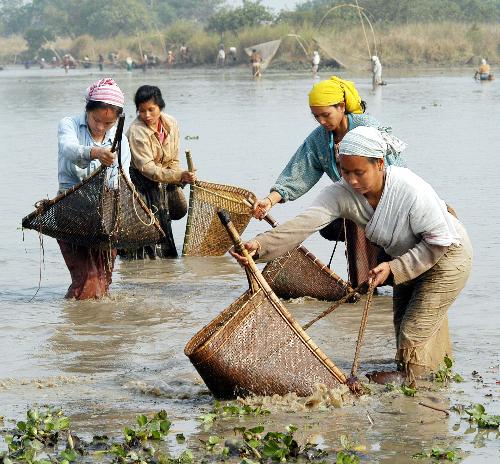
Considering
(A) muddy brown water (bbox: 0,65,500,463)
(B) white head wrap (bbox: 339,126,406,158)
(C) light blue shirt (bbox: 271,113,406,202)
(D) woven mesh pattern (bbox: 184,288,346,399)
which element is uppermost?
(B) white head wrap (bbox: 339,126,406,158)

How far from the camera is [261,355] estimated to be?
4.79 metres

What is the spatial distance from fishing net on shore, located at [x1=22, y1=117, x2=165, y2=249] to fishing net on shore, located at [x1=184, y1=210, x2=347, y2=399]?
2138 mm

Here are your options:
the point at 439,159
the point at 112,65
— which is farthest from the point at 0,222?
the point at 112,65

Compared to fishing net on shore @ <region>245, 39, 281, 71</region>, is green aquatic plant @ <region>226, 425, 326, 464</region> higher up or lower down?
higher up

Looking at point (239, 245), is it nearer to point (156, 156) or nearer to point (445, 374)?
point (445, 374)

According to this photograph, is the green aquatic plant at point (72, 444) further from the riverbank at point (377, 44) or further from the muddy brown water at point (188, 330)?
the riverbank at point (377, 44)

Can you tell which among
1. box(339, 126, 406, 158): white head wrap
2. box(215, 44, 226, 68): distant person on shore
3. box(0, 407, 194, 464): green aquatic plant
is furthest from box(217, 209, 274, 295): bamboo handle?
box(215, 44, 226, 68): distant person on shore

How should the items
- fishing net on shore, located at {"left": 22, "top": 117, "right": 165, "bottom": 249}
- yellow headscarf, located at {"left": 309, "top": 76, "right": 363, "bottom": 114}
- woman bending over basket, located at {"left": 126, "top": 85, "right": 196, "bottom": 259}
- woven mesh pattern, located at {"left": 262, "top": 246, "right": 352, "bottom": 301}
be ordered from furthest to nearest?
1. woman bending over basket, located at {"left": 126, "top": 85, "right": 196, "bottom": 259}
2. woven mesh pattern, located at {"left": 262, "top": 246, "right": 352, "bottom": 301}
3. fishing net on shore, located at {"left": 22, "top": 117, "right": 165, "bottom": 249}
4. yellow headscarf, located at {"left": 309, "top": 76, "right": 363, "bottom": 114}

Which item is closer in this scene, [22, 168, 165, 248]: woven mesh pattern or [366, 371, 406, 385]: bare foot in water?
[366, 371, 406, 385]: bare foot in water

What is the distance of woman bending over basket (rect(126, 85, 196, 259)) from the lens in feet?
26.7

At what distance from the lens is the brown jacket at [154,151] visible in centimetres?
820

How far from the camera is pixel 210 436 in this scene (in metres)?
4.53

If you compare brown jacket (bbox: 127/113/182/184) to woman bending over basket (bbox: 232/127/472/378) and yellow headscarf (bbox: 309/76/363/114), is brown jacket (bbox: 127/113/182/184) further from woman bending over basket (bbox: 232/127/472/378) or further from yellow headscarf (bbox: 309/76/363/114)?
woman bending over basket (bbox: 232/127/472/378)

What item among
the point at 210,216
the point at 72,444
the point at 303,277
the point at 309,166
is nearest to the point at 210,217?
the point at 210,216
